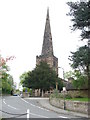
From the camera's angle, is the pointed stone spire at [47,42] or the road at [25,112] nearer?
the road at [25,112]

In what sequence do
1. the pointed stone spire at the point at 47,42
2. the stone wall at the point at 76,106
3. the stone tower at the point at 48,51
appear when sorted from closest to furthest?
1. the stone wall at the point at 76,106
2. the stone tower at the point at 48,51
3. the pointed stone spire at the point at 47,42

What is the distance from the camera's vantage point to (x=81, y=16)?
847 inches

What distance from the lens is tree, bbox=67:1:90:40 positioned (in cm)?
2130

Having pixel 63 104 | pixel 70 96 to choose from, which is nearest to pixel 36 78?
pixel 70 96

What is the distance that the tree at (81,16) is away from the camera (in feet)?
69.9

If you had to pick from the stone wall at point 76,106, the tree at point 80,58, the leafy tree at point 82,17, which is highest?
the leafy tree at point 82,17

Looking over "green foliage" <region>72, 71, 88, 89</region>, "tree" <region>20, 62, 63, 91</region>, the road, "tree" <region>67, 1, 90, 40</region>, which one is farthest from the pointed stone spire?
"tree" <region>67, 1, 90, 40</region>

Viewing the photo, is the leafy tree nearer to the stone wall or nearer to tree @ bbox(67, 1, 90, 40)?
tree @ bbox(67, 1, 90, 40)

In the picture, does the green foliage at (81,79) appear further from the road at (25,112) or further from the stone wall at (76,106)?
the road at (25,112)

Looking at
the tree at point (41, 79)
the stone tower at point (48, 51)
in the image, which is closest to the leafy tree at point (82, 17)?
the tree at point (41, 79)

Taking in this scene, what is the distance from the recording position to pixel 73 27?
23031 millimetres

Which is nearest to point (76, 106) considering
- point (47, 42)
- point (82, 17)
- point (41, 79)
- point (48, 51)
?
point (82, 17)

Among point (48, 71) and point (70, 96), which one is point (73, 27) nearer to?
point (70, 96)

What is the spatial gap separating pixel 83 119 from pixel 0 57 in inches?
394
